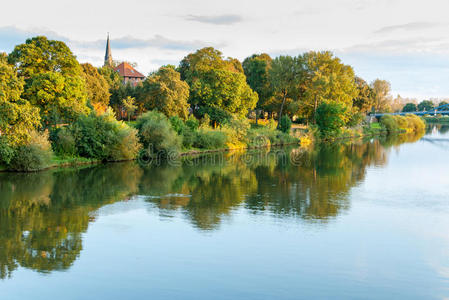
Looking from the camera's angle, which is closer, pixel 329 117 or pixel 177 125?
pixel 177 125

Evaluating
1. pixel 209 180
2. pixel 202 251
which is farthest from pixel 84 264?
pixel 209 180

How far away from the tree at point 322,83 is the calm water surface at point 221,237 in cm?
3801

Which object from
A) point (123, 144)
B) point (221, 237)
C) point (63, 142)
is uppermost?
point (63, 142)

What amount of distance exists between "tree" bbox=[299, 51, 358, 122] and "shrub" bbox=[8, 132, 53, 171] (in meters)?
45.3

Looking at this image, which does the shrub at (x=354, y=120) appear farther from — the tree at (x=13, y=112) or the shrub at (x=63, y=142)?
the tree at (x=13, y=112)

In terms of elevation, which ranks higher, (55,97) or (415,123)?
(55,97)

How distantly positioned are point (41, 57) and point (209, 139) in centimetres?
1829

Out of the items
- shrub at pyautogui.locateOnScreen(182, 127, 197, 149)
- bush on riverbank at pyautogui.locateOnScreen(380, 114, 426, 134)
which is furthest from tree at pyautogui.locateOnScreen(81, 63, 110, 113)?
bush on riverbank at pyautogui.locateOnScreen(380, 114, 426, 134)

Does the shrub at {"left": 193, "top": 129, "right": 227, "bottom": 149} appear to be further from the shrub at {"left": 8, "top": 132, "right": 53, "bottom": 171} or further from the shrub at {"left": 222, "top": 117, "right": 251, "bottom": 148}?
the shrub at {"left": 8, "top": 132, "right": 53, "bottom": 171}

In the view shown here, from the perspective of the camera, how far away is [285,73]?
222 ft

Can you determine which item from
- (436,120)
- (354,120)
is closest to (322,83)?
(354,120)

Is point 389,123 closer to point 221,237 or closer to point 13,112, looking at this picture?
point 13,112

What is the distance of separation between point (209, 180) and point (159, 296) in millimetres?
17961

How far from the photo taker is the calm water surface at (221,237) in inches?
483
